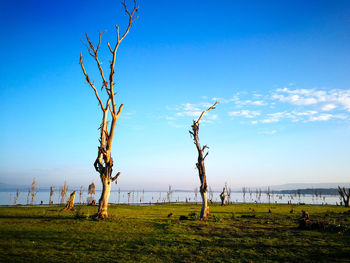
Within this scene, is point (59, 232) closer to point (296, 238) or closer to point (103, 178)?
point (103, 178)

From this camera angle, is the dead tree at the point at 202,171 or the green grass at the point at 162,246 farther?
the dead tree at the point at 202,171

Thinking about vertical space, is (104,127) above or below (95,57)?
below

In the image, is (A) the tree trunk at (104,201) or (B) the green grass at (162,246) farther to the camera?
(A) the tree trunk at (104,201)

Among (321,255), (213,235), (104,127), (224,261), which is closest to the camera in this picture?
(224,261)

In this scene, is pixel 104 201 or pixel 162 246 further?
pixel 104 201

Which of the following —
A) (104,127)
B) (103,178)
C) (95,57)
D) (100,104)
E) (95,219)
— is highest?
(95,57)

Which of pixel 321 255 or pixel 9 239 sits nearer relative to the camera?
pixel 321 255

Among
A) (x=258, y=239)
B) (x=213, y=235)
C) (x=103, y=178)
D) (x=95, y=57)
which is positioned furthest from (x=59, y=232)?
(x=95, y=57)

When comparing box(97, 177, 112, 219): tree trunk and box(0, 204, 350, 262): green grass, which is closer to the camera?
box(0, 204, 350, 262): green grass

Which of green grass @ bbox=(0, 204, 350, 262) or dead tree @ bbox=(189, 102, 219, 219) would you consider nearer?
green grass @ bbox=(0, 204, 350, 262)

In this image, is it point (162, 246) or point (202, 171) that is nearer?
point (162, 246)

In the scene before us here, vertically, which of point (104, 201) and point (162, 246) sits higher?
point (104, 201)

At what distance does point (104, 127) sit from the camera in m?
20.7

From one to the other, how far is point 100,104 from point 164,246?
15.1 m
